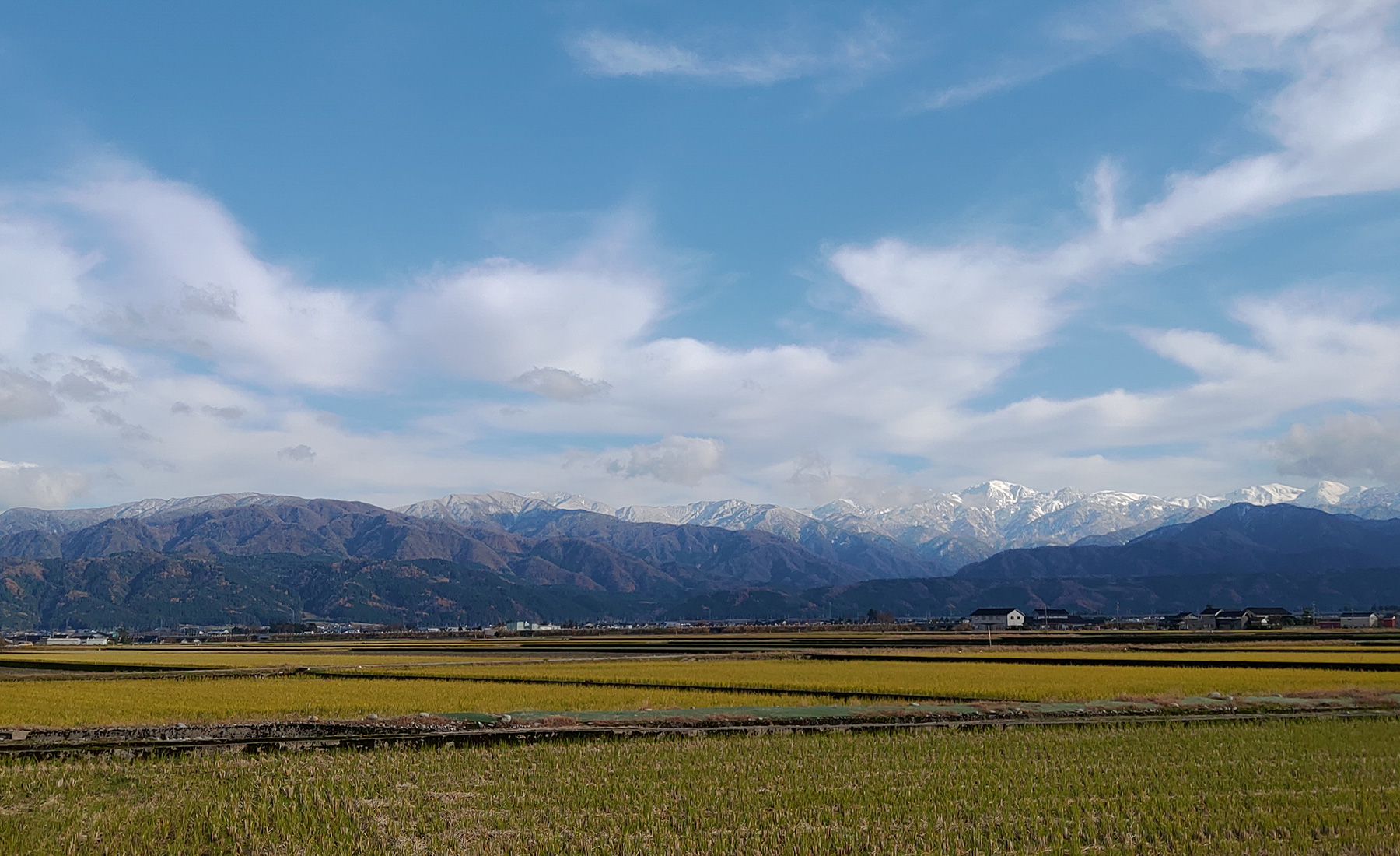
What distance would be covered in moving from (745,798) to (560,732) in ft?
38.2

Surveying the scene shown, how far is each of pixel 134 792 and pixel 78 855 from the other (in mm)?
5486

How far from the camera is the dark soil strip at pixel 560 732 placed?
27703 mm

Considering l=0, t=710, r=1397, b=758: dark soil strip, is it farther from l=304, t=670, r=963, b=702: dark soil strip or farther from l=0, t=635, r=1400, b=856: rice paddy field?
l=304, t=670, r=963, b=702: dark soil strip

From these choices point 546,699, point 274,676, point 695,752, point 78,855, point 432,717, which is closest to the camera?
point 78,855

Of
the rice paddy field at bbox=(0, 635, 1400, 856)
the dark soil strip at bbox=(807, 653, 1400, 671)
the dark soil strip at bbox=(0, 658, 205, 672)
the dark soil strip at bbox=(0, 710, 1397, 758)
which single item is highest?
the rice paddy field at bbox=(0, 635, 1400, 856)

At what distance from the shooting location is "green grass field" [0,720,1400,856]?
16.4m

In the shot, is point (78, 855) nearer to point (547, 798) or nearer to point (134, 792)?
point (134, 792)

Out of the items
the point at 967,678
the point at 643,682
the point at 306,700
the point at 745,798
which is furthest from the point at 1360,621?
the point at 745,798

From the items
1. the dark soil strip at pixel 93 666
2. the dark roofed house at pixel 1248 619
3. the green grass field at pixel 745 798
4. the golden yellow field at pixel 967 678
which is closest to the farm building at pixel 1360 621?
the dark roofed house at pixel 1248 619

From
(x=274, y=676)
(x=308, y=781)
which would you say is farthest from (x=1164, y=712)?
(x=274, y=676)

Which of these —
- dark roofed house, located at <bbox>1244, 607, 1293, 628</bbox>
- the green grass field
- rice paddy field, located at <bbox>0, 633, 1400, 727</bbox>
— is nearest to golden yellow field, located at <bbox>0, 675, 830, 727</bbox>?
rice paddy field, located at <bbox>0, 633, 1400, 727</bbox>

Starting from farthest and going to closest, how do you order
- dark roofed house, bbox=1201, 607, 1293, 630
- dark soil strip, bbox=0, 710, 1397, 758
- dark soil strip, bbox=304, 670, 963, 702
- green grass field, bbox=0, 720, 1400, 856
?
dark roofed house, bbox=1201, 607, 1293, 630 → dark soil strip, bbox=304, 670, 963, 702 → dark soil strip, bbox=0, 710, 1397, 758 → green grass field, bbox=0, 720, 1400, 856

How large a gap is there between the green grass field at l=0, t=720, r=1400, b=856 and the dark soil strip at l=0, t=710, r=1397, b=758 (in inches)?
62.4

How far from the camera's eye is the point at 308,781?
72.1 feet
